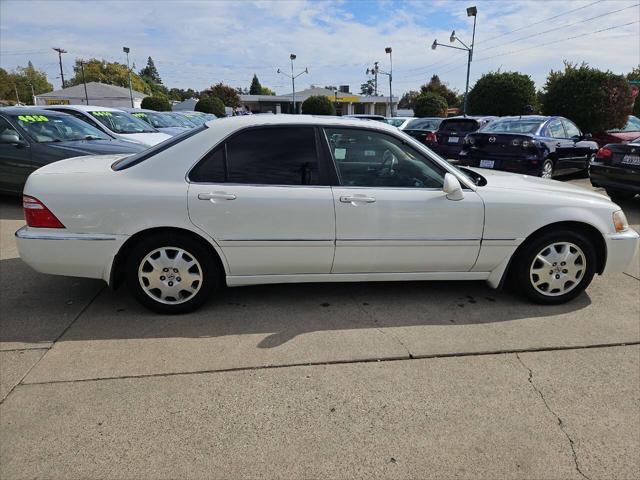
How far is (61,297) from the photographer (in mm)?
3910

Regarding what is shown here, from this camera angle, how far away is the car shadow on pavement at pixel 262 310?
338 cm

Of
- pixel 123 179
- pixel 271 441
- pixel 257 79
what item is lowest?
pixel 271 441

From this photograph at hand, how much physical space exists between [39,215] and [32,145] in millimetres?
4402

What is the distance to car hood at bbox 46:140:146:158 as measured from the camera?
689 cm

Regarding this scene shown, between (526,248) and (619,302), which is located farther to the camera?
(619,302)

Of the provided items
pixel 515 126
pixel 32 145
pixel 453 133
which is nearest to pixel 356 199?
pixel 32 145

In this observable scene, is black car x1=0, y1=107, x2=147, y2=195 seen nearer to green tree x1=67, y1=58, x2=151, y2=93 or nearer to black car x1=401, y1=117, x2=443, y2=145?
black car x1=401, y1=117, x2=443, y2=145

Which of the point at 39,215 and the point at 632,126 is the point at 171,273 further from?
the point at 632,126

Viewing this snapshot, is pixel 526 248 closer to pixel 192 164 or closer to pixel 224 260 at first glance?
pixel 224 260

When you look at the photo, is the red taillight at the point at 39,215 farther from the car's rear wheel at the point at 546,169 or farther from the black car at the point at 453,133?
the black car at the point at 453,133

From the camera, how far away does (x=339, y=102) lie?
70.0 metres

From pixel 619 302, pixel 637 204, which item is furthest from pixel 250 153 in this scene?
pixel 637 204

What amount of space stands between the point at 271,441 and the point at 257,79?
136 m

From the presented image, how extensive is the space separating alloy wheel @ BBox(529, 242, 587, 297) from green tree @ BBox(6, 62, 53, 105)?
10464 cm
